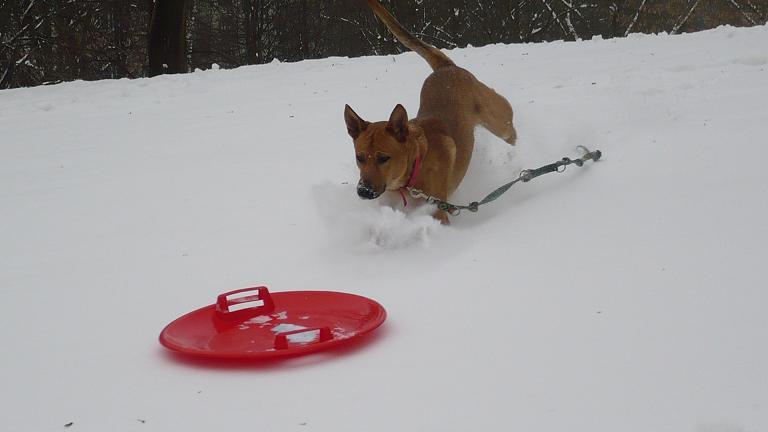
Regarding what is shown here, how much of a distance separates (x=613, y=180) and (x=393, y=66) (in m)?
6.10

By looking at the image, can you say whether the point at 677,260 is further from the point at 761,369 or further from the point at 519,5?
the point at 519,5

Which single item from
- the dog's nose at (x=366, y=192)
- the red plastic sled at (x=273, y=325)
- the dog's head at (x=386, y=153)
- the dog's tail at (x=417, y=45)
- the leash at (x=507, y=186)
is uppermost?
the dog's tail at (x=417, y=45)

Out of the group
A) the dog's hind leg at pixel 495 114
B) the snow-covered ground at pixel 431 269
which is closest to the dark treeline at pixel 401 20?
the snow-covered ground at pixel 431 269

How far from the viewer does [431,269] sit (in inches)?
134

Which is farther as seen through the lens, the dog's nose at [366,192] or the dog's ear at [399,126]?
the dog's ear at [399,126]

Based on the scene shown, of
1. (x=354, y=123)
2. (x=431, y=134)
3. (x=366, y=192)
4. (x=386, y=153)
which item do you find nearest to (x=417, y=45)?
(x=431, y=134)

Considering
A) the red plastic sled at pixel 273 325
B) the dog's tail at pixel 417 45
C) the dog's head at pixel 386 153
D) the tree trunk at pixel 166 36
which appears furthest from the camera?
the tree trunk at pixel 166 36

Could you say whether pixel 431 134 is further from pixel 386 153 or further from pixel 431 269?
pixel 431 269

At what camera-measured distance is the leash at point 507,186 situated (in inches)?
161

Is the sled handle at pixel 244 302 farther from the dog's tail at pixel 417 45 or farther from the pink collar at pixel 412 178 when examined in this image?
the dog's tail at pixel 417 45

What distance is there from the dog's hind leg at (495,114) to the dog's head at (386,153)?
1.20 meters

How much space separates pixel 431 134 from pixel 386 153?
607 mm

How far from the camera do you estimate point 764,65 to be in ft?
22.4

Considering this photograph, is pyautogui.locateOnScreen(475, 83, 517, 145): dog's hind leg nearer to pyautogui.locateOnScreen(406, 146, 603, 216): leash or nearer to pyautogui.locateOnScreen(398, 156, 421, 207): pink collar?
pyautogui.locateOnScreen(406, 146, 603, 216): leash
